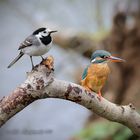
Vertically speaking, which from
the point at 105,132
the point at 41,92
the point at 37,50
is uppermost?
the point at 37,50

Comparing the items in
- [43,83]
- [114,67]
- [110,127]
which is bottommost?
[110,127]

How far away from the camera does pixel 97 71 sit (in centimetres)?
190

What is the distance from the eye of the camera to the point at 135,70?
14.7 ft

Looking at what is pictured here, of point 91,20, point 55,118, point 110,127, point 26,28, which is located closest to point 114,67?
point 110,127

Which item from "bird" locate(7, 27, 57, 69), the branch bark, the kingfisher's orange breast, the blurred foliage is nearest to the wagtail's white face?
"bird" locate(7, 27, 57, 69)

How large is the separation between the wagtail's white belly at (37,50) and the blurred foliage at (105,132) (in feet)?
7.24

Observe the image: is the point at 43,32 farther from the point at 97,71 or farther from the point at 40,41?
the point at 97,71

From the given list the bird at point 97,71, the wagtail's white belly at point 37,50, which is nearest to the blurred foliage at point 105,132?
the bird at point 97,71

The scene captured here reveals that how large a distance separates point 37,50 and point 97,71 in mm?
243

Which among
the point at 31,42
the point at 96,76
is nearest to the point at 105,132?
the point at 96,76

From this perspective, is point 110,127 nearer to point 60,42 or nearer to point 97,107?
point 60,42

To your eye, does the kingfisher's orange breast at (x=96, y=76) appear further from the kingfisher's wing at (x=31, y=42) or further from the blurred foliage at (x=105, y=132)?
the blurred foliage at (x=105, y=132)

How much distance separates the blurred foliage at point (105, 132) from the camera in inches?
157

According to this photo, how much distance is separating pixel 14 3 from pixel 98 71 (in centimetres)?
397
